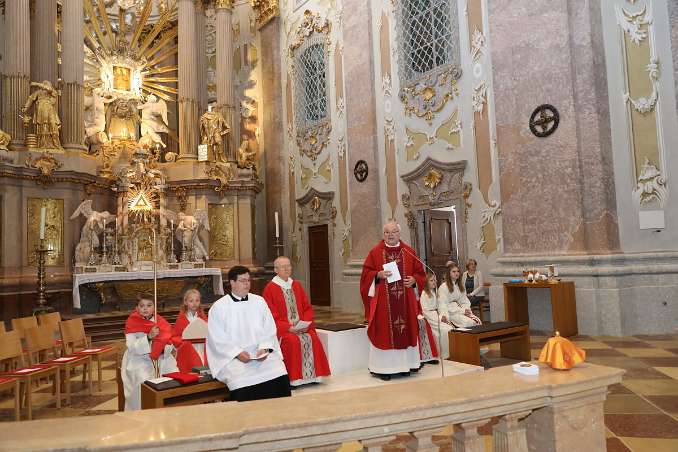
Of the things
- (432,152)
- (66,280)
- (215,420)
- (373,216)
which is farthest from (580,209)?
(66,280)

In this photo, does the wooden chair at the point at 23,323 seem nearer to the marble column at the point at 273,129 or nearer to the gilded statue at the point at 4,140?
the gilded statue at the point at 4,140

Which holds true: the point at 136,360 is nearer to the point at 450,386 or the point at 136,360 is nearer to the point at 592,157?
the point at 450,386

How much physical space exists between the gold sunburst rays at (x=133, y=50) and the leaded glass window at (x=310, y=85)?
12.2 ft

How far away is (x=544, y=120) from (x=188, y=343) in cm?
672

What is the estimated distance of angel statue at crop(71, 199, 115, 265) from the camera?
11320 mm

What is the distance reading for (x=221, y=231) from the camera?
45.9ft

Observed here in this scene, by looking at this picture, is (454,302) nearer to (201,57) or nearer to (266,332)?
(266,332)

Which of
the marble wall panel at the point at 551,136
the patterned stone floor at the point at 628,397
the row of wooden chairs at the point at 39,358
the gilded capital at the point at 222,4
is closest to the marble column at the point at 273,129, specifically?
the gilded capital at the point at 222,4

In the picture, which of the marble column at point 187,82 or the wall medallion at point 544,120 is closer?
the wall medallion at point 544,120

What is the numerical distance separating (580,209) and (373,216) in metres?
5.07

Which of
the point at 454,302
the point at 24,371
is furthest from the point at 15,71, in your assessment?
the point at 454,302

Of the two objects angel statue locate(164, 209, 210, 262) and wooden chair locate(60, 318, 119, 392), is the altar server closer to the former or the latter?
wooden chair locate(60, 318, 119, 392)

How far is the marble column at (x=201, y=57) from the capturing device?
15359 mm

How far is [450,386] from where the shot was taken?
236cm
